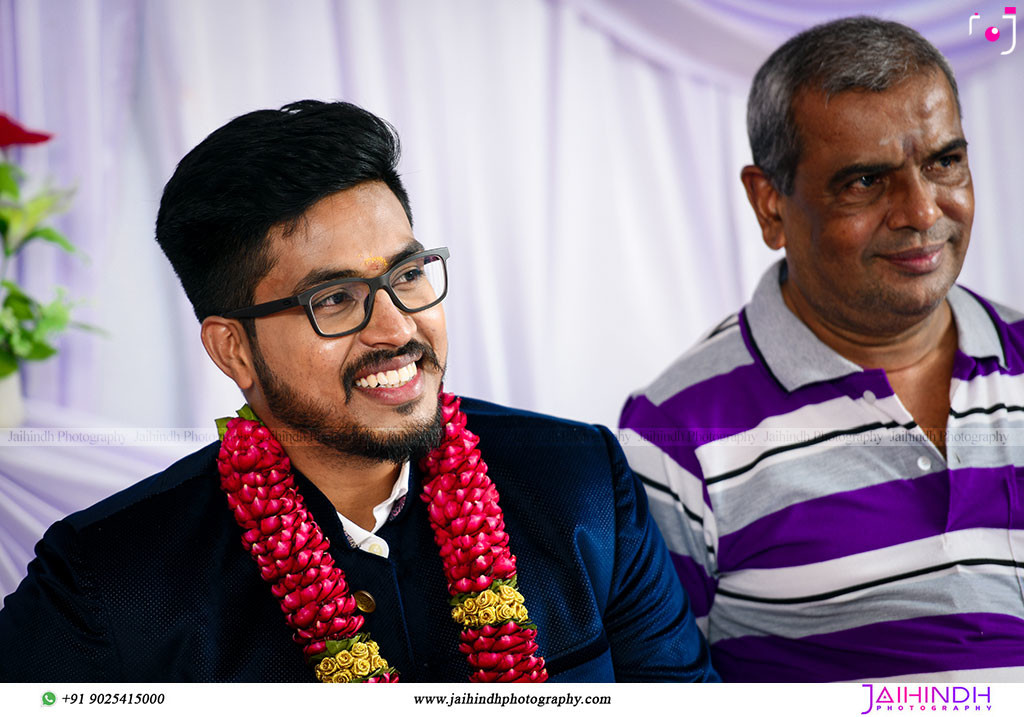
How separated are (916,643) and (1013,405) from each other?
0.48 m

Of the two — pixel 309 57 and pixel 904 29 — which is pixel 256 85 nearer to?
pixel 309 57

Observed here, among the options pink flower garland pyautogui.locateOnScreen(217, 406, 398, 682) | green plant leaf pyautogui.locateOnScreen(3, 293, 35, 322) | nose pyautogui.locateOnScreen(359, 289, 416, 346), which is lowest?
pink flower garland pyautogui.locateOnScreen(217, 406, 398, 682)

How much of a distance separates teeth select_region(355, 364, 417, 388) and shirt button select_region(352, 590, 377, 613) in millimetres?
327

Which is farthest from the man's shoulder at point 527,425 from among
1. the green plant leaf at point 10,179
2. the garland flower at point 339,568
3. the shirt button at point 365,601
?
the green plant leaf at point 10,179

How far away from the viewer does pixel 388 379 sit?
147cm

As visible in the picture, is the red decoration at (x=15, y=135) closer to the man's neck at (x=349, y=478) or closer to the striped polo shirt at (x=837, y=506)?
the man's neck at (x=349, y=478)

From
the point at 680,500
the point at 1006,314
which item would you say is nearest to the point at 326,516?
the point at 680,500

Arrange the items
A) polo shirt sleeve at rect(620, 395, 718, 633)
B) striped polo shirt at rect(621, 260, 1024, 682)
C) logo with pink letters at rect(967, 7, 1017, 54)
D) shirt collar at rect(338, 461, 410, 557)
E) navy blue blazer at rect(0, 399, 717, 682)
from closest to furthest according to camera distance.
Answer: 1. navy blue blazer at rect(0, 399, 717, 682)
2. shirt collar at rect(338, 461, 410, 557)
3. striped polo shirt at rect(621, 260, 1024, 682)
4. polo shirt sleeve at rect(620, 395, 718, 633)
5. logo with pink letters at rect(967, 7, 1017, 54)

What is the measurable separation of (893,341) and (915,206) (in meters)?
0.28

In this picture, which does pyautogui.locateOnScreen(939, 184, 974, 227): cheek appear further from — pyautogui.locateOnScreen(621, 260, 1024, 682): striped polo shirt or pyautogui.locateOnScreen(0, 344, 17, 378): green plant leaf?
pyautogui.locateOnScreen(0, 344, 17, 378): green plant leaf

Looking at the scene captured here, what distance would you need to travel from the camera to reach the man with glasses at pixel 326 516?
55.3 inches

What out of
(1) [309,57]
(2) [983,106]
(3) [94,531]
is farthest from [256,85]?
(2) [983,106]

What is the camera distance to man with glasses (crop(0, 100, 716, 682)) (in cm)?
141
